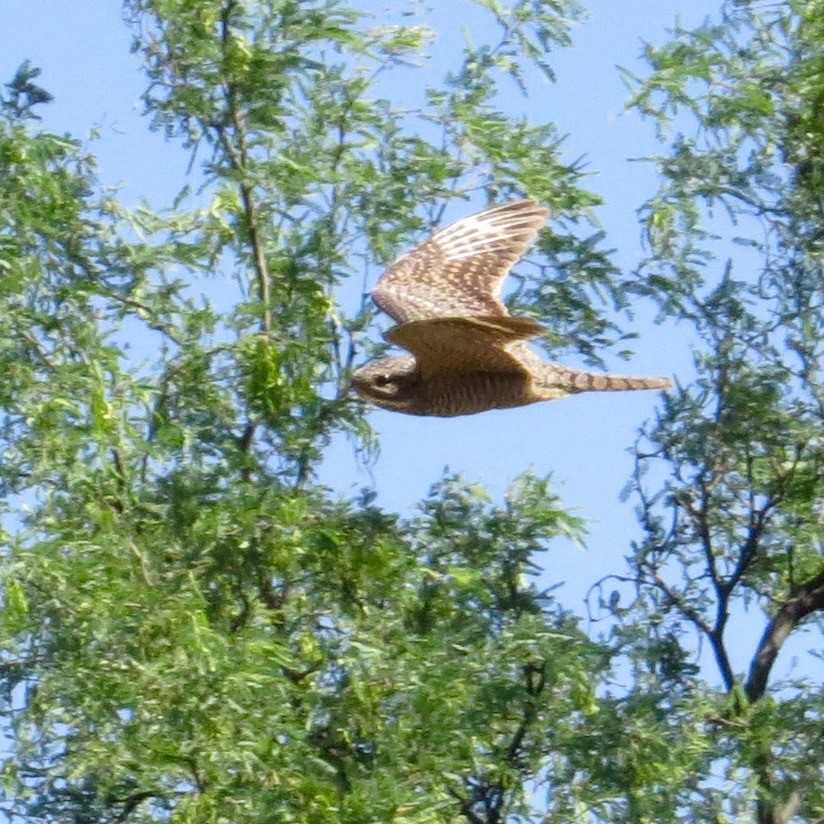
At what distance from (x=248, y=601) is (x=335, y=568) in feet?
1.22

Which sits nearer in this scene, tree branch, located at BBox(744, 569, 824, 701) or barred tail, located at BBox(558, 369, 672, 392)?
barred tail, located at BBox(558, 369, 672, 392)

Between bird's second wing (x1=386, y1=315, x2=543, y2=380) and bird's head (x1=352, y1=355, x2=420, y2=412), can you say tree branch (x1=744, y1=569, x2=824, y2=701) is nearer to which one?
bird's second wing (x1=386, y1=315, x2=543, y2=380)

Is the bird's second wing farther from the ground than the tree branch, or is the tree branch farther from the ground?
the bird's second wing

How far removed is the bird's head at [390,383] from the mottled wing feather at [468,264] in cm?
29

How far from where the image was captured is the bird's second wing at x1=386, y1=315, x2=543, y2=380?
356 inches

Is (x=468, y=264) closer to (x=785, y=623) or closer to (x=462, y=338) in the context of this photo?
(x=462, y=338)

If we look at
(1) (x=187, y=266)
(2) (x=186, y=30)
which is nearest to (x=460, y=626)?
(1) (x=187, y=266)

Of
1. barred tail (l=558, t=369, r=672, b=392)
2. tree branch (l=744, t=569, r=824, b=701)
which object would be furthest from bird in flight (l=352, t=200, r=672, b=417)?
tree branch (l=744, t=569, r=824, b=701)

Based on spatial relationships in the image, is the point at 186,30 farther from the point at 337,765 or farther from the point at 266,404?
the point at 337,765

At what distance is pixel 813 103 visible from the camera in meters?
9.33

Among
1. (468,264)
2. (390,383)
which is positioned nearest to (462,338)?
(390,383)

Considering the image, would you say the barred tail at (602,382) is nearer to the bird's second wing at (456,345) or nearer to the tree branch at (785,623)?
the bird's second wing at (456,345)

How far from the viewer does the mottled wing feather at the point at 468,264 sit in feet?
32.1

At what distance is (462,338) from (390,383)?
491mm
